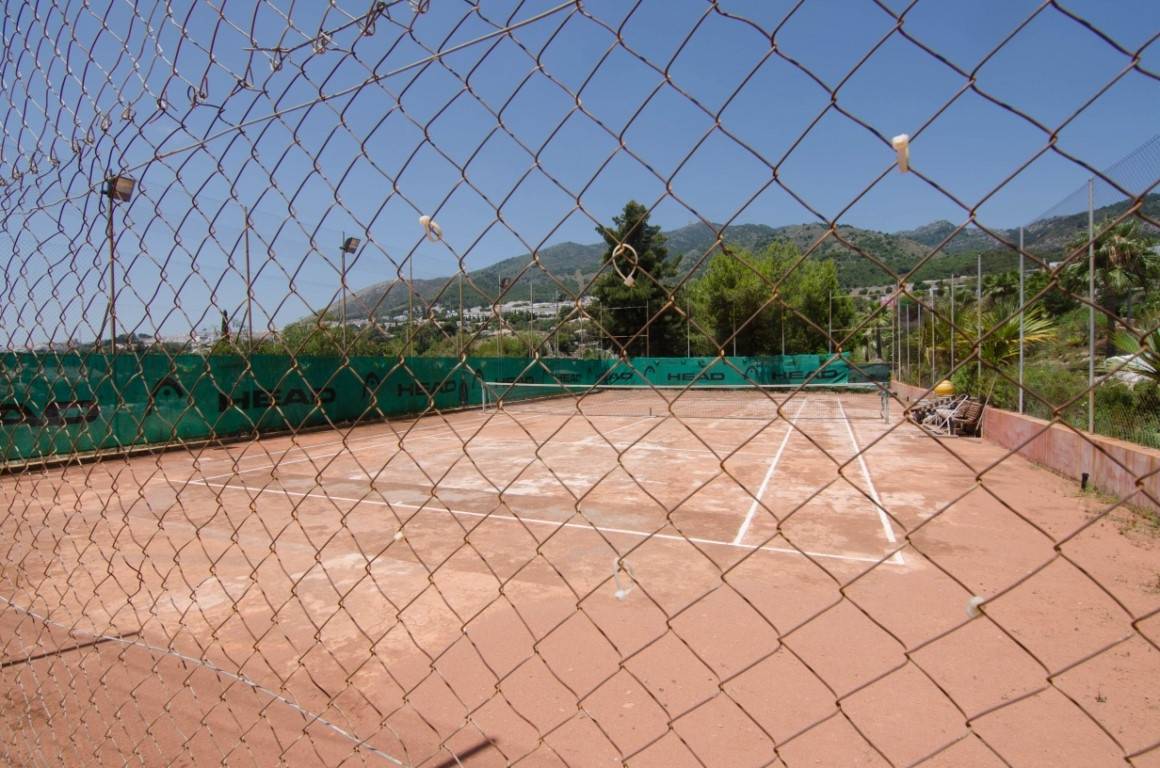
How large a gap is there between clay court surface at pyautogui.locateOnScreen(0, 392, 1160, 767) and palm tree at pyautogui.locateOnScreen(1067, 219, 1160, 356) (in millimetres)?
627

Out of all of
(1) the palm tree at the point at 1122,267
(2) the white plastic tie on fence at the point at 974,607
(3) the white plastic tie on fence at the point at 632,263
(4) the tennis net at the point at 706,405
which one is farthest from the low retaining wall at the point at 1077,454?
(4) the tennis net at the point at 706,405

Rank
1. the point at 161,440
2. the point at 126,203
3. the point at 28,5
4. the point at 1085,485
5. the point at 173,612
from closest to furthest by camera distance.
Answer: the point at 126,203
the point at 28,5
the point at 173,612
the point at 1085,485
the point at 161,440

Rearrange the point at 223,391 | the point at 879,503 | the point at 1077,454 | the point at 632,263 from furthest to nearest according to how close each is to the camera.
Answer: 1. the point at 1077,454
2. the point at 223,391
3. the point at 879,503
4. the point at 632,263

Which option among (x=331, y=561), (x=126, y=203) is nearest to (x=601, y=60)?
(x=126, y=203)

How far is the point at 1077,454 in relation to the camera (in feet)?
27.7

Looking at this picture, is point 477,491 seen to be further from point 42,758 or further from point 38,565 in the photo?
point 42,758

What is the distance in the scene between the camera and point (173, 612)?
13.8 feet

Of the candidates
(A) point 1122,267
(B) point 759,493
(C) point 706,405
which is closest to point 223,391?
(B) point 759,493

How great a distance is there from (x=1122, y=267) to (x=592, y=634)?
305 cm

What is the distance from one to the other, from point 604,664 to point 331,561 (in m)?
2.87

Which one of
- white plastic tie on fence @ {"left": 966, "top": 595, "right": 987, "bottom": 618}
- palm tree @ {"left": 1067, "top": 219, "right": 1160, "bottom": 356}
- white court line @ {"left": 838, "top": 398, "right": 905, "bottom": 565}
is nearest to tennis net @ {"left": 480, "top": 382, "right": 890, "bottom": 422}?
white court line @ {"left": 838, "top": 398, "right": 905, "bottom": 565}

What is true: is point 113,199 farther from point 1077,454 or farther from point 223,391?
point 1077,454

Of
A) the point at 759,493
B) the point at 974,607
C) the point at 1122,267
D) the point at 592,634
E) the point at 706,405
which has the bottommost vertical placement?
the point at 706,405

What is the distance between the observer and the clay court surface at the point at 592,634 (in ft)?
7.98
